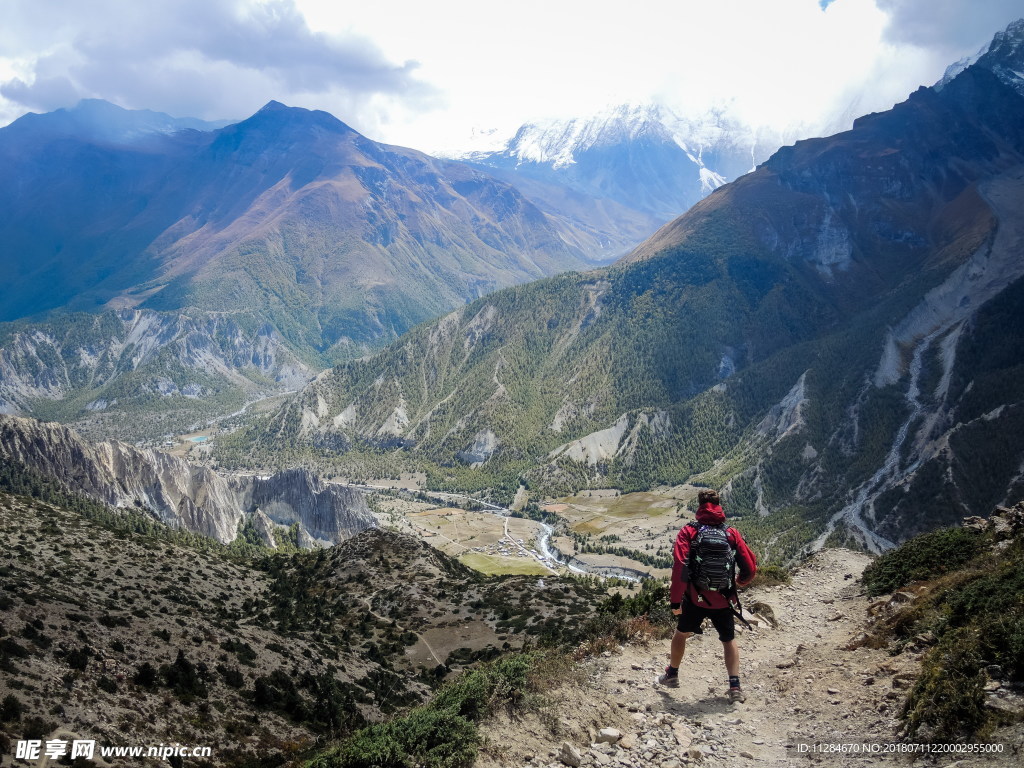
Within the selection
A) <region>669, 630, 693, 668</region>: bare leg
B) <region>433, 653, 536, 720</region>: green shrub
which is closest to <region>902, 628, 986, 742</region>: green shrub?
<region>669, 630, 693, 668</region>: bare leg

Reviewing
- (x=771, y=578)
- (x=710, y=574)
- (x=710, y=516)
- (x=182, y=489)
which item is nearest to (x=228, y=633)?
(x=771, y=578)

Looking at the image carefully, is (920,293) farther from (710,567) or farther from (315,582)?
(710,567)

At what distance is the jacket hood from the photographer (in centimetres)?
1627

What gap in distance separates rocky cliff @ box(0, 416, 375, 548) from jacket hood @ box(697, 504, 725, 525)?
96.4 m

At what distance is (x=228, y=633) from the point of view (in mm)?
41406

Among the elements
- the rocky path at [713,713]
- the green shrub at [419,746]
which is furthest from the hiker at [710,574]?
the green shrub at [419,746]

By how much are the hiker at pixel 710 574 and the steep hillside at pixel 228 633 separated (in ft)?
44.1

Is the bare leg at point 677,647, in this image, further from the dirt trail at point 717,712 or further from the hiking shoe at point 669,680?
the dirt trail at point 717,712

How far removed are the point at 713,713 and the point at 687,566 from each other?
360 centimetres

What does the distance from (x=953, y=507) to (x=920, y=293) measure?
12438 cm

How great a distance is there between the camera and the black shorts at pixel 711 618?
53.6ft

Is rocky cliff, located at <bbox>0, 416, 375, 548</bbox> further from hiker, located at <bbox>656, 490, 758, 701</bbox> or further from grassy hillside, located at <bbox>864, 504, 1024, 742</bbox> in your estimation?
grassy hillside, located at <bbox>864, 504, 1024, 742</bbox>

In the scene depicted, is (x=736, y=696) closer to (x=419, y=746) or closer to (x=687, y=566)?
(x=687, y=566)

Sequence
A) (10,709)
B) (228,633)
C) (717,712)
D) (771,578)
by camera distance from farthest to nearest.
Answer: (228,633) → (771,578) → (10,709) → (717,712)
